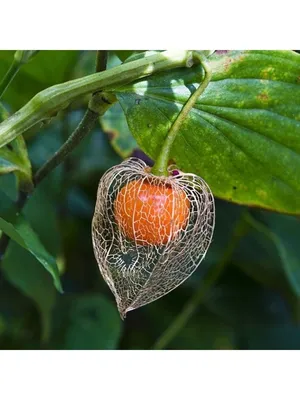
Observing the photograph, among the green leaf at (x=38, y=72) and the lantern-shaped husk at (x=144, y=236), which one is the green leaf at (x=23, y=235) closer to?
the lantern-shaped husk at (x=144, y=236)

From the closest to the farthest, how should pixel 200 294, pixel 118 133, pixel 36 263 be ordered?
pixel 118 133 < pixel 36 263 < pixel 200 294

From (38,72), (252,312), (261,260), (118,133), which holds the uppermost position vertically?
(38,72)

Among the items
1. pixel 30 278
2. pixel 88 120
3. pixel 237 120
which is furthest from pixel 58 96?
pixel 30 278

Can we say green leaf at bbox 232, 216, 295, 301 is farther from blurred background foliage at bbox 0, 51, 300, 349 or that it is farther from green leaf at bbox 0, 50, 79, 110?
green leaf at bbox 0, 50, 79, 110

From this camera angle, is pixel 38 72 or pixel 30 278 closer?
pixel 38 72

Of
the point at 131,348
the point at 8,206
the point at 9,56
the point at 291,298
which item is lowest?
the point at 131,348

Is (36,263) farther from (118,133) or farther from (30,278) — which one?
(118,133)

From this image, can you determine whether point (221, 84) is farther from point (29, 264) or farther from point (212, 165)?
point (29, 264)
